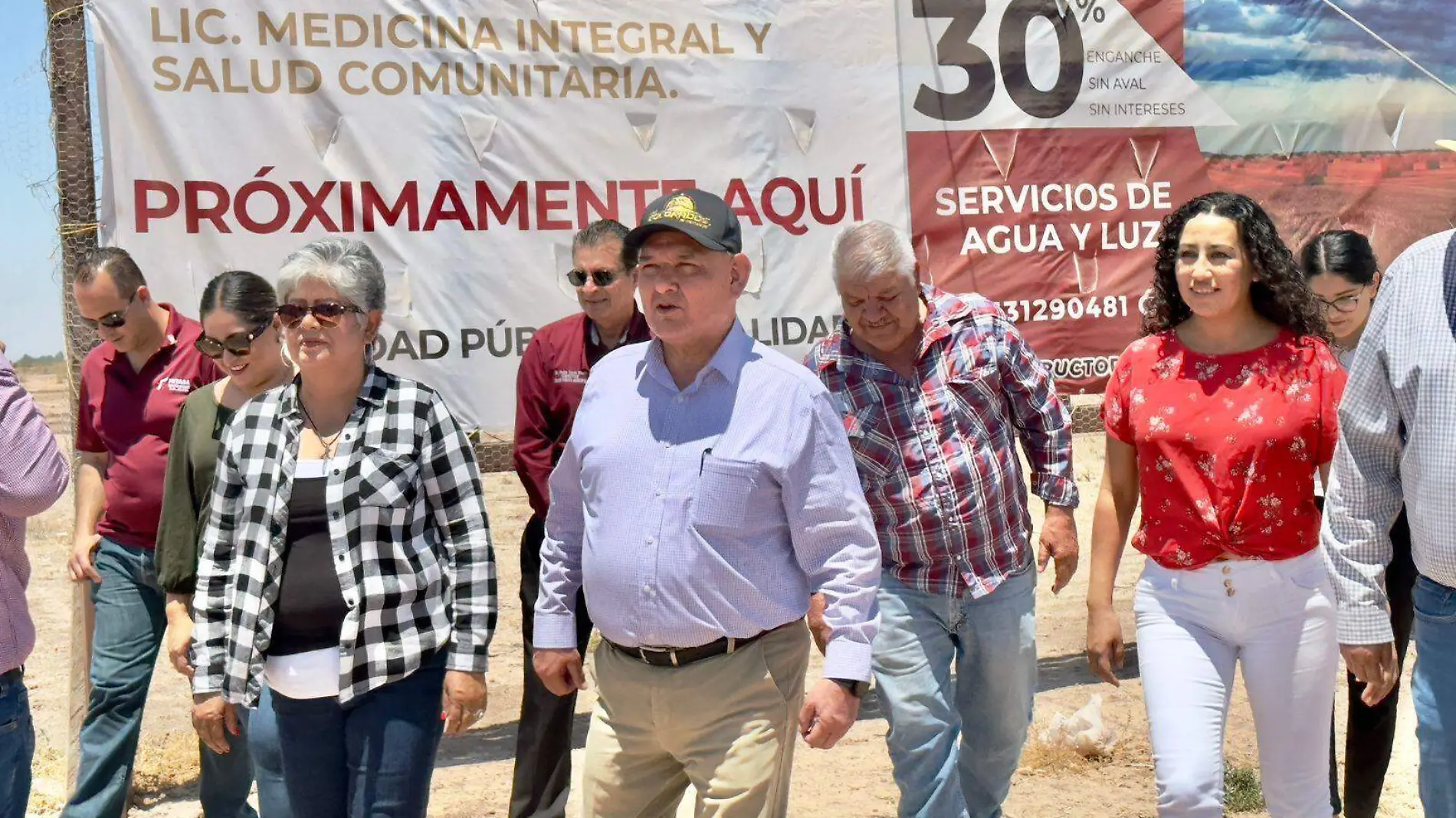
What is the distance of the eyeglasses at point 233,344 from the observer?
12.9 ft

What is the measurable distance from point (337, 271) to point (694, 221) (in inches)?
34.0

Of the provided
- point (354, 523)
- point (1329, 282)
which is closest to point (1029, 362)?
point (1329, 282)

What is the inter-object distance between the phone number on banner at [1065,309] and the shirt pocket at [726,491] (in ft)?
12.4

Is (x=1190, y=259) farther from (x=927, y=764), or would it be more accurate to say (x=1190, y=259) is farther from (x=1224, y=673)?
(x=927, y=764)

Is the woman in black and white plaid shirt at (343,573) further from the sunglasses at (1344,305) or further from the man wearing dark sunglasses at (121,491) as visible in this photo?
the sunglasses at (1344,305)

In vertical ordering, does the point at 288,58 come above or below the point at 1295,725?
above

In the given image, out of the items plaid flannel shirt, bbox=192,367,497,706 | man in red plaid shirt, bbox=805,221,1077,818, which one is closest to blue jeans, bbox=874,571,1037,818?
man in red plaid shirt, bbox=805,221,1077,818

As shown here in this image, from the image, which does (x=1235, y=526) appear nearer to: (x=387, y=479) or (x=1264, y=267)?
(x=1264, y=267)

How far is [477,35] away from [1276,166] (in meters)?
4.05

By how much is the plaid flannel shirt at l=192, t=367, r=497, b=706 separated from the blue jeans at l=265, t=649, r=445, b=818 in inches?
3.2

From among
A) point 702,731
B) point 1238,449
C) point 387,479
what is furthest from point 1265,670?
point 387,479

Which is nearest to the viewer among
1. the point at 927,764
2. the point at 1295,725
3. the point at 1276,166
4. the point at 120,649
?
the point at 1295,725

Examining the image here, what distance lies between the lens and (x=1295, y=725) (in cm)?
332

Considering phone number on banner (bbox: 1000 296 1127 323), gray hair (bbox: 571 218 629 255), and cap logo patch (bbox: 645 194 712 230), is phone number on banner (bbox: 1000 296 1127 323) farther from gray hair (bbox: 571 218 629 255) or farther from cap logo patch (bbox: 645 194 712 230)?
cap logo patch (bbox: 645 194 712 230)
